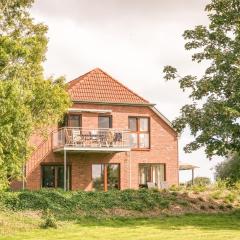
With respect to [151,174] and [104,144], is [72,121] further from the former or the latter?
[151,174]

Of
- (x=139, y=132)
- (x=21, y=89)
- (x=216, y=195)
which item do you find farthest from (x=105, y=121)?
(x=21, y=89)

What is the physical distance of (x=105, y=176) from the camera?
32438 mm

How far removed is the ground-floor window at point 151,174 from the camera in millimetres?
34094

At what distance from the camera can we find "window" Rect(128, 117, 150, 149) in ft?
111

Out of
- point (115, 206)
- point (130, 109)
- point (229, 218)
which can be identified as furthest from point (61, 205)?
point (130, 109)

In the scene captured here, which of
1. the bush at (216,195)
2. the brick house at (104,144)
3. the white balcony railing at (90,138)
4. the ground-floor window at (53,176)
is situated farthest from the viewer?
the ground-floor window at (53,176)

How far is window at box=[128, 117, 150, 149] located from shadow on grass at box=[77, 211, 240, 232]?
10276 millimetres

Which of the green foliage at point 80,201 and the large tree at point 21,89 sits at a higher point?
the large tree at point 21,89

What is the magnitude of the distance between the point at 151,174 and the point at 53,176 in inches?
252

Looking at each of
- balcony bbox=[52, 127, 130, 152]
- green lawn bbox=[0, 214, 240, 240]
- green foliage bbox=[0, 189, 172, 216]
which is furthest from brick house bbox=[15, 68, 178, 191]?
green lawn bbox=[0, 214, 240, 240]

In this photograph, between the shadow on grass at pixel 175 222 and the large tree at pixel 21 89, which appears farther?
the shadow on grass at pixel 175 222

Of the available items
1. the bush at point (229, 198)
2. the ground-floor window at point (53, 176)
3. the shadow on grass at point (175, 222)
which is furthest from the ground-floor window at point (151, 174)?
the shadow on grass at point (175, 222)

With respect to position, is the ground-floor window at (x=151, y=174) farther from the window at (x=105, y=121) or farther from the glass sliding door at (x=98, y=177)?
the window at (x=105, y=121)

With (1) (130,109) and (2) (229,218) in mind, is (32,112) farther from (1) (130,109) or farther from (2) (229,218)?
(1) (130,109)
